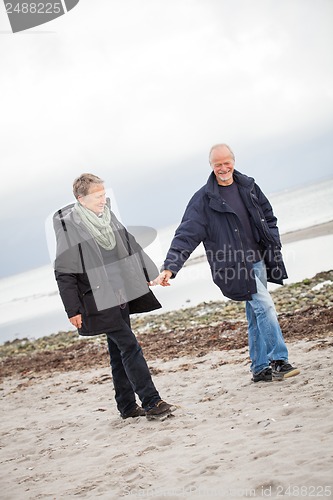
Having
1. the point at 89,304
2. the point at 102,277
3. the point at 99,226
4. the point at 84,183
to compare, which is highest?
the point at 84,183

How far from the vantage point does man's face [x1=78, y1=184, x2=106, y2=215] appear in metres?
4.74

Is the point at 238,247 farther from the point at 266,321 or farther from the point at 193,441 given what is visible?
the point at 193,441

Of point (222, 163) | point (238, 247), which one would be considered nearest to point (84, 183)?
point (222, 163)

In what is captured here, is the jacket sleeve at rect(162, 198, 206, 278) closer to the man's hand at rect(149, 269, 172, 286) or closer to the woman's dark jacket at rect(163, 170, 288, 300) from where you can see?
the woman's dark jacket at rect(163, 170, 288, 300)

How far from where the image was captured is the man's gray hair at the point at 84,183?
474cm

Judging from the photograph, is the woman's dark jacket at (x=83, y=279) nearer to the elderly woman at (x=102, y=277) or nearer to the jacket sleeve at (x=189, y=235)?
the elderly woman at (x=102, y=277)

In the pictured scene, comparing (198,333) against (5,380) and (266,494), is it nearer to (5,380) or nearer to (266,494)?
(5,380)

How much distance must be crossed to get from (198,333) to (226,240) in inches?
173

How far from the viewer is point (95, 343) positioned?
1117cm

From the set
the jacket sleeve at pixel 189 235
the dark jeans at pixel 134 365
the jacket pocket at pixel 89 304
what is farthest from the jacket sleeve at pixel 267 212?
the jacket pocket at pixel 89 304

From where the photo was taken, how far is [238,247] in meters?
5.10
